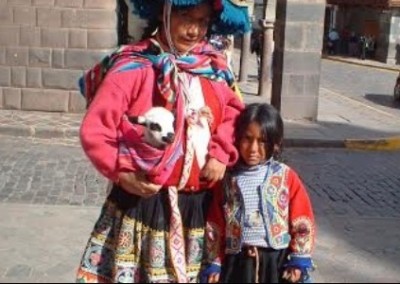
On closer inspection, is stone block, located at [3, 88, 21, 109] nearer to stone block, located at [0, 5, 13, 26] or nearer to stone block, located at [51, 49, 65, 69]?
stone block, located at [51, 49, 65, 69]

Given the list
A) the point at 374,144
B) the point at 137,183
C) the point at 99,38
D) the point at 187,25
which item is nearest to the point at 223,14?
the point at 187,25

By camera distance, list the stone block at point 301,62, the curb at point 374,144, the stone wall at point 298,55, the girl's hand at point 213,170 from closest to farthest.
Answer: the girl's hand at point 213,170 < the curb at point 374,144 < the stone wall at point 298,55 < the stone block at point 301,62

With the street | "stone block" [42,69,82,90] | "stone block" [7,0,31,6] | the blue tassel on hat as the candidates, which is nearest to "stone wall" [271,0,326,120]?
"stone block" [42,69,82,90]

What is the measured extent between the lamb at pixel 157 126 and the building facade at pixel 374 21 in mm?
29378

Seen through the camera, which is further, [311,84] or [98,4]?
[311,84]

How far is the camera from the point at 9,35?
10656mm

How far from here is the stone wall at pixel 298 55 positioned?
1116 centimetres

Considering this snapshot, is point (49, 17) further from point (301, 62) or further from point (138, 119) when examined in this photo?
point (138, 119)

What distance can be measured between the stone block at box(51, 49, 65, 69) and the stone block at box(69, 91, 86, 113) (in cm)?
45

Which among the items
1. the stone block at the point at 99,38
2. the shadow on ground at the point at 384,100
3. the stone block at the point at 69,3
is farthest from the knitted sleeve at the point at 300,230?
the shadow on ground at the point at 384,100

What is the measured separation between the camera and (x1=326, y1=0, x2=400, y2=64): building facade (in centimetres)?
3125

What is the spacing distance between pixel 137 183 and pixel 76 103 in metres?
8.42

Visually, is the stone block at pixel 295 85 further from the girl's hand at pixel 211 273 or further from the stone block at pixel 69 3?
the girl's hand at pixel 211 273

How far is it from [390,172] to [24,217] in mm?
4545
